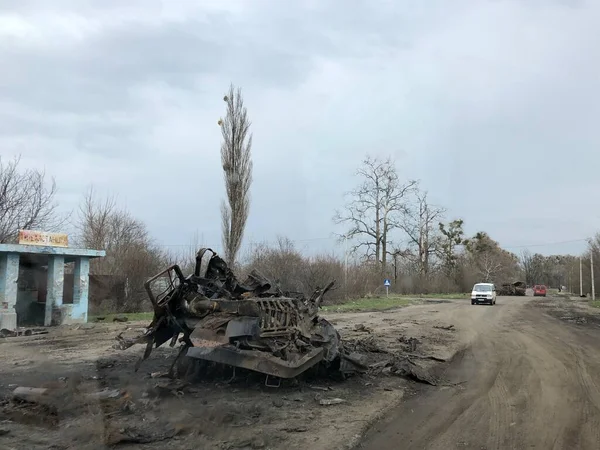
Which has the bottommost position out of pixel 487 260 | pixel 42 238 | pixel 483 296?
pixel 483 296

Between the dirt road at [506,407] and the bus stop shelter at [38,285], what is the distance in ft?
50.8

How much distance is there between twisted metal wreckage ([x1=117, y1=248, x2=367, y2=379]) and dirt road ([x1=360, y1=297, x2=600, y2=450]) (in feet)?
5.62

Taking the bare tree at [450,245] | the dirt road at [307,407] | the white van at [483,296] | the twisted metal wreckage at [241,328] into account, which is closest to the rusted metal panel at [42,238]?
the dirt road at [307,407]

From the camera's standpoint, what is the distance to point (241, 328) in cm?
775

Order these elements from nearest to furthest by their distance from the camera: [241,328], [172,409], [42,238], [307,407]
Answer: [172,409], [307,407], [241,328], [42,238]

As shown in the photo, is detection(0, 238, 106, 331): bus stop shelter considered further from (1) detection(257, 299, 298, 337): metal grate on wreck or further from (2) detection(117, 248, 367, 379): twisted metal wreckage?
(1) detection(257, 299, 298, 337): metal grate on wreck

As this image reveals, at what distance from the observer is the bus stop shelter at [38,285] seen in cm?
1772

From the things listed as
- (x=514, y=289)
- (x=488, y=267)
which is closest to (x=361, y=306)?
(x=514, y=289)

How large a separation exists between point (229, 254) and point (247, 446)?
26493 millimetres

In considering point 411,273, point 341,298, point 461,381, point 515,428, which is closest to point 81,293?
point 461,381

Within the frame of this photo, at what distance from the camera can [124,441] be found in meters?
5.39

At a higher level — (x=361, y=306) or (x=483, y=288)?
(x=483, y=288)

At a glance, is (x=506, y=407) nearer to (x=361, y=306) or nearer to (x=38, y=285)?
(x=38, y=285)

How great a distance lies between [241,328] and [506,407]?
4.19m
